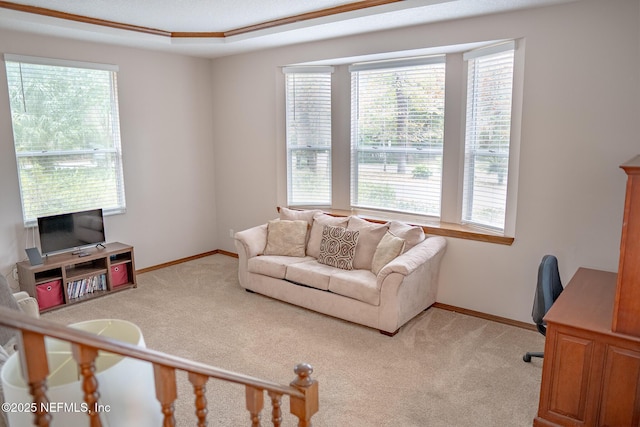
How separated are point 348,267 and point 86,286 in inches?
108

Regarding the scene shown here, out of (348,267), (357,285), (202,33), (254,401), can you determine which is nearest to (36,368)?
(254,401)

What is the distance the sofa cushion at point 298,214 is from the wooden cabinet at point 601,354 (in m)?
2.88

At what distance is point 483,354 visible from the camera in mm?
3520

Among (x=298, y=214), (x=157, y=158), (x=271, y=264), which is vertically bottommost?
(x=271, y=264)

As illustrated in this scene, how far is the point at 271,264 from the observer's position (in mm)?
4582

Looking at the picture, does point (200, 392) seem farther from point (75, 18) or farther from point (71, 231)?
point (75, 18)

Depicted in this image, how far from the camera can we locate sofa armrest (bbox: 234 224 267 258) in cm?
479

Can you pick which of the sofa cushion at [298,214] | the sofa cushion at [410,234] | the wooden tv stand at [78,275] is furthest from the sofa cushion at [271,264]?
the wooden tv stand at [78,275]

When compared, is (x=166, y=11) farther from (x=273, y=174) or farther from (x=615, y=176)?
(x=615, y=176)

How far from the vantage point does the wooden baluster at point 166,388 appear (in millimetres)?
1169

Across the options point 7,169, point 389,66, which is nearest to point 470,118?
point 389,66

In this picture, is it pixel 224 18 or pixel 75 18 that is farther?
pixel 224 18

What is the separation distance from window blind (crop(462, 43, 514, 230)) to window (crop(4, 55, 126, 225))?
3.83m

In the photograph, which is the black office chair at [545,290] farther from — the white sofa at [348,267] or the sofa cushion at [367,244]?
the sofa cushion at [367,244]
